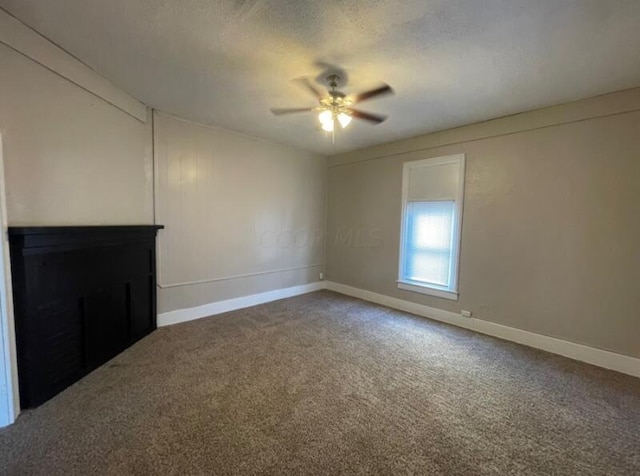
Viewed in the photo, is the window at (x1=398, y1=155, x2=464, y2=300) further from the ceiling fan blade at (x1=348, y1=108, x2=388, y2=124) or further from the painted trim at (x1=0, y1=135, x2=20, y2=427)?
the painted trim at (x1=0, y1=135, x2=20, y2=427)

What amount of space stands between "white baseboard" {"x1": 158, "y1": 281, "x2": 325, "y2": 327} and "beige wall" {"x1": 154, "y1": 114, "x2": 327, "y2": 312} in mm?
80

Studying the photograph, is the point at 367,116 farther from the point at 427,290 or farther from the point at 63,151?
the point at 63,151

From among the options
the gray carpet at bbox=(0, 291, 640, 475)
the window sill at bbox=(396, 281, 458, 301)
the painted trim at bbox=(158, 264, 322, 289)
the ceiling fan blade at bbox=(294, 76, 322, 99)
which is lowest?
the gray carpet at bbox=(0, 291, 640, 475)

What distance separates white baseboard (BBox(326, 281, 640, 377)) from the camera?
269 centimetres

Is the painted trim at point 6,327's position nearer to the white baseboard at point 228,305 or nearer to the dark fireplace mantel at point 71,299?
the dark fireplace mantel at point 71,299

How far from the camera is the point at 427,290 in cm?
413

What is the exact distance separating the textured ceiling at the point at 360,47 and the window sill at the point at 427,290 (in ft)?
7.74

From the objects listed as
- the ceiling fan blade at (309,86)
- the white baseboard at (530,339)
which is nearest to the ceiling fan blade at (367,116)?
the ceiling fan blade at (309,86)

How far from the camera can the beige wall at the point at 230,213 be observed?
3.58 metres

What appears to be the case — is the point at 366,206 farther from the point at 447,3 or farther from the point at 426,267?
the point at 447,3

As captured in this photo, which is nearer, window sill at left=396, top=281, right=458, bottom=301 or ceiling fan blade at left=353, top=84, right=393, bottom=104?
ceiling fan blade at left=353, top=84, right=393, bottom=104

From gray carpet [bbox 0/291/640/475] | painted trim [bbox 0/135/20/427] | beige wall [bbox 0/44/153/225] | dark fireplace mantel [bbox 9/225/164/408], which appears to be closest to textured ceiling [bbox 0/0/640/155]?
beige wall [bbox 0/44/153/225]

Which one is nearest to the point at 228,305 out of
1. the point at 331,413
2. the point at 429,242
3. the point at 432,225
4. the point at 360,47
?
the point at 331,413

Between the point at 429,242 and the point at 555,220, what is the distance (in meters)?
1.48
